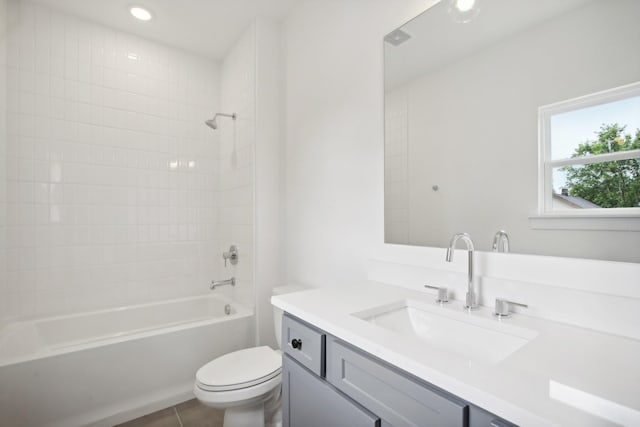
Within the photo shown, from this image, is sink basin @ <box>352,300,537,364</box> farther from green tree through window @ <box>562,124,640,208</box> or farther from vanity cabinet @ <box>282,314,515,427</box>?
green tree through window @ <box>562,124,640,208</box>

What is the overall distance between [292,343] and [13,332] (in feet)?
6.45

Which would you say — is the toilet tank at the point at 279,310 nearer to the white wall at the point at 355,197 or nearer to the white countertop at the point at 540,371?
the white wall at the point at 355,197

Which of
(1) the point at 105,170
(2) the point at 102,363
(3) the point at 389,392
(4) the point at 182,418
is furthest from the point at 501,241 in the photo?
(1) the point at 105,170

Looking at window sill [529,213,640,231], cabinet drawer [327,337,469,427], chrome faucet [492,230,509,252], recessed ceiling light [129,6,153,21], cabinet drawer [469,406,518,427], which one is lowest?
cabinet drawer [327,337,469,427]

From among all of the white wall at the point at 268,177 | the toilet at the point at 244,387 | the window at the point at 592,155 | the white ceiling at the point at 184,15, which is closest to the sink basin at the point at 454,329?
the window at the point at 592,155

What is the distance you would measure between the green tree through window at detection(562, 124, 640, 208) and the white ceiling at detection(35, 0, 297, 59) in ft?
6.66

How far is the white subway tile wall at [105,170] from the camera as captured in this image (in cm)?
212

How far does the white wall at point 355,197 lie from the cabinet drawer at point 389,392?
0.53m

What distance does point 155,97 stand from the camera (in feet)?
8.54

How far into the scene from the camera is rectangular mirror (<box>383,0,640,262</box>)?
0.87 metres

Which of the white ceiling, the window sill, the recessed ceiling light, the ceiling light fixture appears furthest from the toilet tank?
the recessed ceiling light

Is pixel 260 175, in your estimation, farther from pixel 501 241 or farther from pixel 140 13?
pixel 501 241

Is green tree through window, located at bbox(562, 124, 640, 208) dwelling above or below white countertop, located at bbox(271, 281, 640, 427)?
above

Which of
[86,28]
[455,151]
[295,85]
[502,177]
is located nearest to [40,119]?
[86,28]
